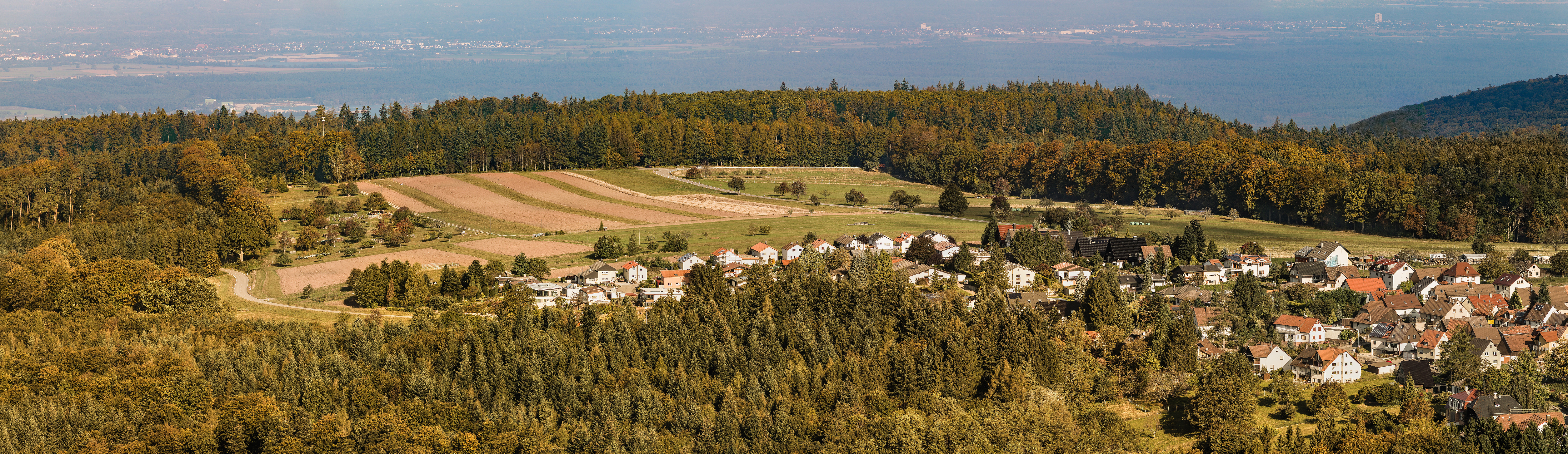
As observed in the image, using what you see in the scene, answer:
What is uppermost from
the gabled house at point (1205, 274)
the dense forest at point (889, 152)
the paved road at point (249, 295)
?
the dense forest at point (889, 152)

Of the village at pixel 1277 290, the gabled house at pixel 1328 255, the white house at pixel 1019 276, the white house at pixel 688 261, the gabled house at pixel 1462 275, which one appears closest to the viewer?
the village at pixel 1277 290

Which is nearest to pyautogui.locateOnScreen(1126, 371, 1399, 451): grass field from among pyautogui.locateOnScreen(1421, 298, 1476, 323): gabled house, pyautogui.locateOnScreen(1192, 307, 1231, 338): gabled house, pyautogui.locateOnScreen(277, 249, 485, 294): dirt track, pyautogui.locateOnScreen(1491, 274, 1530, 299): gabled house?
pyautogui.locateOnScreen(1192, 307, 1231, 338): gabled house

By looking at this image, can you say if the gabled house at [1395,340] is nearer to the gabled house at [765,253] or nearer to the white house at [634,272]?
the gabled house at [765,253]

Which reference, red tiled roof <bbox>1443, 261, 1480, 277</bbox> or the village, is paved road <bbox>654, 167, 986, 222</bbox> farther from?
red tiled roof <bbox>1443, 261, 1480, 277</bbox>

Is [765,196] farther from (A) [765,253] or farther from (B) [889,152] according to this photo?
(A) [765,253]

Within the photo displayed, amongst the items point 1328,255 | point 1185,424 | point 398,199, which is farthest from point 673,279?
point 398,199

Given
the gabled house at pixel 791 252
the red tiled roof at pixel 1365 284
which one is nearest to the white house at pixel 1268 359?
the red tiled roof at pixel 1365 284
